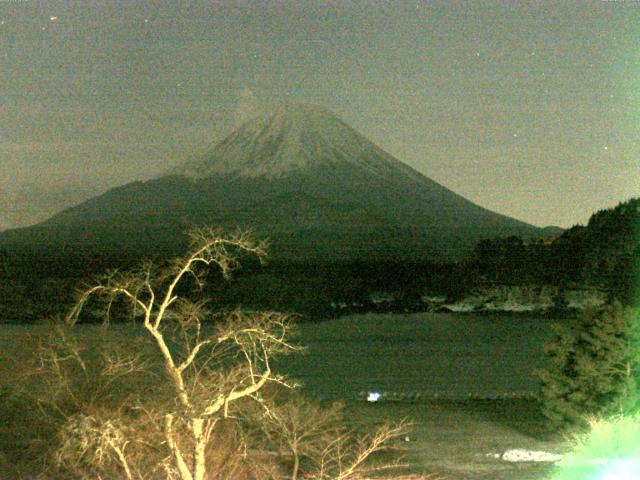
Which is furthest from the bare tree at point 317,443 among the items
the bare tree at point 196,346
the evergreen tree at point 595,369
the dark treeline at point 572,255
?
the dark treeline at point 572,255

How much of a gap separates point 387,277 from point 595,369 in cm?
5595

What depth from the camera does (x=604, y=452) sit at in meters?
11.6

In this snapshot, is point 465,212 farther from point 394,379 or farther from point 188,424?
point 188,424

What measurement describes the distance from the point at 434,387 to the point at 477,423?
7584 millimetres

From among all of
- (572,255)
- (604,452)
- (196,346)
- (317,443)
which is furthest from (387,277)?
(196,346)

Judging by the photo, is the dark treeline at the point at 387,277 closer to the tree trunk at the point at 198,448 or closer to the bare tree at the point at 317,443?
the bare tree at the point at 317,443

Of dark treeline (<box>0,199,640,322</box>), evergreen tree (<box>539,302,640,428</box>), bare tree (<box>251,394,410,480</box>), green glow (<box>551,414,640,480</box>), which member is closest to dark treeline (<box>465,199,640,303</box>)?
dark treeline (<box>0,199,640,322</box>)

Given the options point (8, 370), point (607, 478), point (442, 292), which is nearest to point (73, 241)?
point (442, 292)

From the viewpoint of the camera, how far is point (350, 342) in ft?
144

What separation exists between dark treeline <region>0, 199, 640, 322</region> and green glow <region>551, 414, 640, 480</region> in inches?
1503

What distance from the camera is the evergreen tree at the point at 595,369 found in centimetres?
1391

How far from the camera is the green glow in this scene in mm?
10914

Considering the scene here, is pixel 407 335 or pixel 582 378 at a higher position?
pixel 582 378

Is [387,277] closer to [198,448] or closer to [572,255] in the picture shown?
[572,255]
